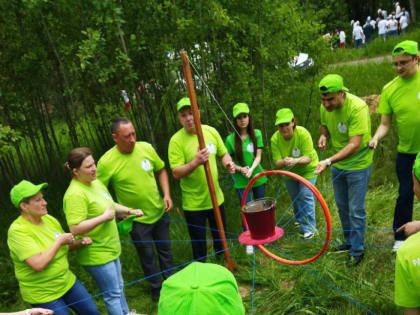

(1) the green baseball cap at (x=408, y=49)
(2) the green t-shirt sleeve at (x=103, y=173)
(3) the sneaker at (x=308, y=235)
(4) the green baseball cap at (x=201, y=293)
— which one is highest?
(1) the green baseball cap at (x=408, y=49)

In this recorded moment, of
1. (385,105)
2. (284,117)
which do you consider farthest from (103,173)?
(385,105)

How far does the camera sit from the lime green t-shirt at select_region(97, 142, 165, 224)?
3.27 m

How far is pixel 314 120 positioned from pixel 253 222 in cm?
553

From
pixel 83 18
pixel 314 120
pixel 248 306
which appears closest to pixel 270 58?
pixel 314 120

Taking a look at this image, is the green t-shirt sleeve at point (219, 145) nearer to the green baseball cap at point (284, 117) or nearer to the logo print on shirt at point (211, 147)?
the logo print on shirt at point (211, 147)

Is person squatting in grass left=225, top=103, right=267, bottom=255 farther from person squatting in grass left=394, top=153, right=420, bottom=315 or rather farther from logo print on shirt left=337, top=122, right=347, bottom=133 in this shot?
person squatting in grass left=394, top=153, right=420, bottom=315

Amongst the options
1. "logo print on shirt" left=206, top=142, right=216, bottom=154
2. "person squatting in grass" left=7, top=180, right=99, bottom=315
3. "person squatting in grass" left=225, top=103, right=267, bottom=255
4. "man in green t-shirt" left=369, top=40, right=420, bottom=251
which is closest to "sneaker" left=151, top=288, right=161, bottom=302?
"person squatting in grass" left=7, top=180, right=99, bottom=315

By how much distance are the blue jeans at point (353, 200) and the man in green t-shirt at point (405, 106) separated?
32cm

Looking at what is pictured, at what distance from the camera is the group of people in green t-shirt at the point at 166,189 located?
8.68 ft

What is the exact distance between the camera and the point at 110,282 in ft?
9.76

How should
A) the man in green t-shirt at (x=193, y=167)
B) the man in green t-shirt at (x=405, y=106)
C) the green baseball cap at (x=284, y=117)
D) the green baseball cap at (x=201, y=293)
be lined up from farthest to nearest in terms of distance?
the green baseball cap at (x=284, y=117)
the man in green t-shirt at (x=193, y=167)
the man in green t-shirt at (x=405, y=106)
the green baseball cap at (x=201, y=293)

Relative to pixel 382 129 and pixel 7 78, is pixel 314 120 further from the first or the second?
pixel 7 78

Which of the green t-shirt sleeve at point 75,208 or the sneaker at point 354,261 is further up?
the green t-shirt sleeve at point 75,208

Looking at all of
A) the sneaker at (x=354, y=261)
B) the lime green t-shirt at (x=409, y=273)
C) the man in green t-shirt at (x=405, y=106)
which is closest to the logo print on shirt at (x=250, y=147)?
the man in green t-shirt at (x=405, y=106)
